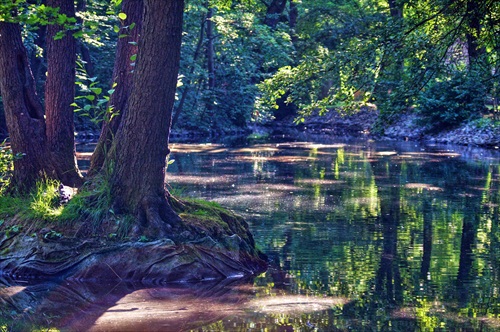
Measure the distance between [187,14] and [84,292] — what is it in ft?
100

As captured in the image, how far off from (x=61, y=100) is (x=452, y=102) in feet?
79.3

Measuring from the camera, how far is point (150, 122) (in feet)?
31.4

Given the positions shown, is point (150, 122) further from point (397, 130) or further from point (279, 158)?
point (397, 130)

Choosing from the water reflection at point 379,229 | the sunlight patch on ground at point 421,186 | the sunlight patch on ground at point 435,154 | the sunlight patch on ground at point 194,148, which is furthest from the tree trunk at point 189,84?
the sunlight patch on ground at point 421,186

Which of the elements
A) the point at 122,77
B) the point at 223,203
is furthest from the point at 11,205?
the point at 223,203

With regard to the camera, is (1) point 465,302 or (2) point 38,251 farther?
(2) point 38,251

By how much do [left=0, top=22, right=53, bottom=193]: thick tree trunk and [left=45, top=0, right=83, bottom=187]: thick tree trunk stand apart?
21 centimetres

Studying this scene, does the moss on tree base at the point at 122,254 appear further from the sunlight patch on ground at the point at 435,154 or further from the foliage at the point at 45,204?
the sunlight patch on ground at the point at 435,154

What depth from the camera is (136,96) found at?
378 inches

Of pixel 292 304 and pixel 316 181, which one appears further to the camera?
pixel 316 181

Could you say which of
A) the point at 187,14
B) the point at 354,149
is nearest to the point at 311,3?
the point at 187,14

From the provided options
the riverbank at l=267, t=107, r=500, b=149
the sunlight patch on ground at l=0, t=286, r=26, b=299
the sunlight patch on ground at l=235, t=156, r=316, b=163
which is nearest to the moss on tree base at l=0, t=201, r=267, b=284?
the sunlight patch on ground at l=0, t=286, r=26, b=299

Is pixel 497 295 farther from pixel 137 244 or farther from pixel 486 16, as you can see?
pixel 486 16

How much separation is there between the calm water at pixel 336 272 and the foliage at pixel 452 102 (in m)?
13.8
